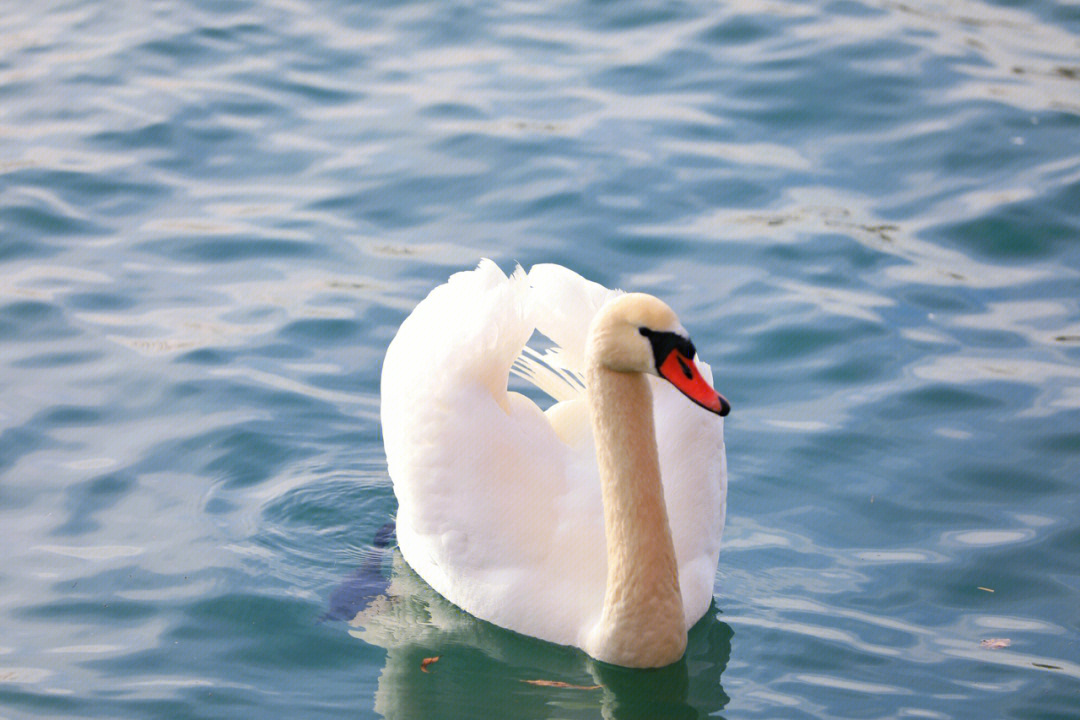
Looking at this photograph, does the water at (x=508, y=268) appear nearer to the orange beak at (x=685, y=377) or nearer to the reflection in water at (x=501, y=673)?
the reflection in water at (x=501, y=673)

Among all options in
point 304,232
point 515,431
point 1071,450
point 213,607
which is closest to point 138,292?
point 304,232

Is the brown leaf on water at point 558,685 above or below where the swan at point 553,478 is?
below

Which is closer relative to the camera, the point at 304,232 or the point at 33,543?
the point at 33,543

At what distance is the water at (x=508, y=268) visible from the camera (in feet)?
18.1

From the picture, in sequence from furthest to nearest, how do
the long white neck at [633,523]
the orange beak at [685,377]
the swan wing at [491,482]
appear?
the swan wing at [491,482]
the long white neck at [633,523]
the orange beak at [685,377]

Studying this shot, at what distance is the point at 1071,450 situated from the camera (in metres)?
6.76

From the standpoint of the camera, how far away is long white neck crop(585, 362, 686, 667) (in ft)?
16.7

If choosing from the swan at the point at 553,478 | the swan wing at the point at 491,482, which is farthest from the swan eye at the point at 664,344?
the swan wing at the point at 491,482

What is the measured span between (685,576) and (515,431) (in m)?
0.83

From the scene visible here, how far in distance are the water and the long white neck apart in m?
0.21

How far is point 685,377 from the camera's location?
480cm

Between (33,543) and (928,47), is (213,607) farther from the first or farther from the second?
(928,47)

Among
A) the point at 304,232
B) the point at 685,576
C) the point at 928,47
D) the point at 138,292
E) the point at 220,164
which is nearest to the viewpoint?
the point at 685,576

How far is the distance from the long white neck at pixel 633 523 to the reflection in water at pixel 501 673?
17 centimetres
